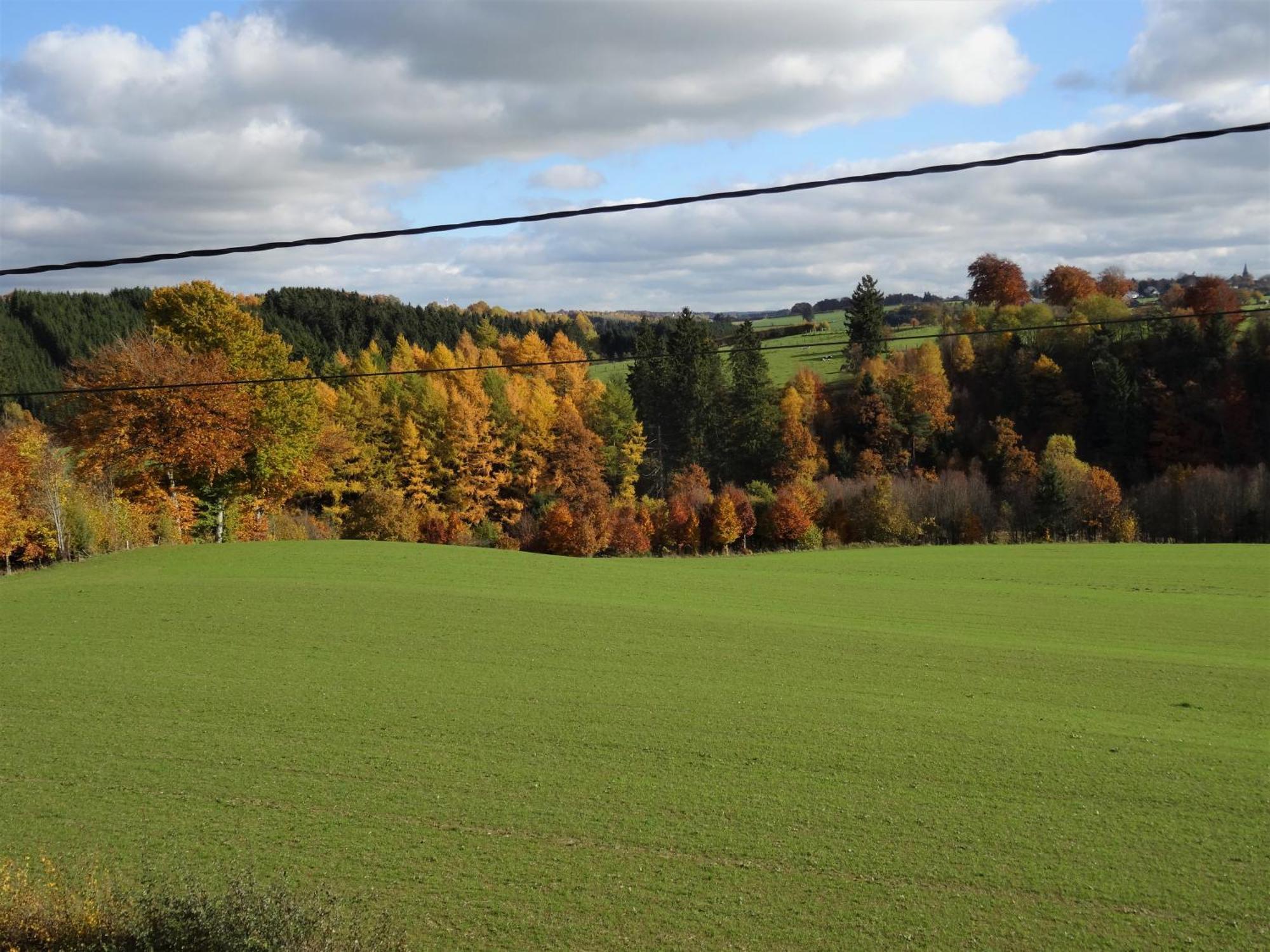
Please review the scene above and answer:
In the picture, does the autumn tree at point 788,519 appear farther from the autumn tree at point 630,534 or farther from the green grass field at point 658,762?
the green grass field at point 658,762

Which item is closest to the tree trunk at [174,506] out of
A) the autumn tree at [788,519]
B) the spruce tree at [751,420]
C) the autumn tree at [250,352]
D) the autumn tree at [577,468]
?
the autumn tree at [250,352]

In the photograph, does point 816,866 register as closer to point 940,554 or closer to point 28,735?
point 28,735

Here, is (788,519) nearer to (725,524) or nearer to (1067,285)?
(725,524)

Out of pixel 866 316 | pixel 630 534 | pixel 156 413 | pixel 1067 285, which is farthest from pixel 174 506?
pixel 1067 285

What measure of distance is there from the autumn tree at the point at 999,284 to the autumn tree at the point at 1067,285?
7.87 ft

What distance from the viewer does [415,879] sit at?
10.9 metres

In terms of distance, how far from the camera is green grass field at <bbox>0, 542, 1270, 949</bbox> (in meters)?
10.5

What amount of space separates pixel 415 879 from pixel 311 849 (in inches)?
62.1

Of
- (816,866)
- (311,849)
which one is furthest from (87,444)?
(816,866)

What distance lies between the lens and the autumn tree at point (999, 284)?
9812 centimetres

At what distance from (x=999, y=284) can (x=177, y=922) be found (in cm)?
10132

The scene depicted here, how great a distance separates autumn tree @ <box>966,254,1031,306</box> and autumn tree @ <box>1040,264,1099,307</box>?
7.87 ft

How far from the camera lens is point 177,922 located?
8.43 m

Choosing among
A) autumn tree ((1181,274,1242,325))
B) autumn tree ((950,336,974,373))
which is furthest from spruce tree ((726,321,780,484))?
autumn tree ((1181,274,1242,325))
